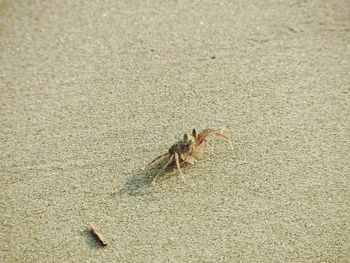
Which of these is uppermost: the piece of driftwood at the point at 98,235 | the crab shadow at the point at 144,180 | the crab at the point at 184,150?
the crab at the point at 184,150

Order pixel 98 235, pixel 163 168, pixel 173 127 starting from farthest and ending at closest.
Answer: pixel 173 127 → pixel 163 168 → pixel 98 235

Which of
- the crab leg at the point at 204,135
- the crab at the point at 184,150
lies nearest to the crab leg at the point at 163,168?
the crab at the point at 184,150

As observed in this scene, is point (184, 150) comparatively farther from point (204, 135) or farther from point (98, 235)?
point (98, 235)

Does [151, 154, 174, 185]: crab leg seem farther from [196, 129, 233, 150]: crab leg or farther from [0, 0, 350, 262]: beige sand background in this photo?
[196, 129, 233, 150]: crab leg

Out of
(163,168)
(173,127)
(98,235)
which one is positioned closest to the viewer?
(98,235)

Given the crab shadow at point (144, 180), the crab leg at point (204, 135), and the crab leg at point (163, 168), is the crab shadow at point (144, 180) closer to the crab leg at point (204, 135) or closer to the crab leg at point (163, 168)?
the crab leg at point (163, 168)

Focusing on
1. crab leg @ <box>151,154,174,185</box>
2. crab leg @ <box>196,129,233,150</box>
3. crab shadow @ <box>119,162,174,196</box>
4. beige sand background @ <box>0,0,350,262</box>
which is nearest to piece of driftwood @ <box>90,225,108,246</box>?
beige sand background @ <box>0,0,350,262</box>

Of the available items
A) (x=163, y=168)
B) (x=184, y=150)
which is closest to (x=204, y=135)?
(x=184, y=150)

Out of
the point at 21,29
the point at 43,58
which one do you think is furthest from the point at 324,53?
the point at 21,29
